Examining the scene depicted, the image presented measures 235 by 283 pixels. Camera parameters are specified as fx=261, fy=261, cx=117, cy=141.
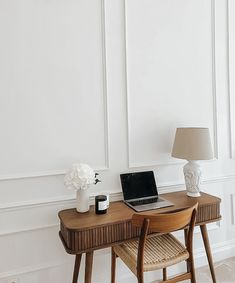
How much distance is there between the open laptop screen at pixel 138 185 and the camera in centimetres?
200

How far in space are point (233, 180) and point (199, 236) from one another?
2.11 ft

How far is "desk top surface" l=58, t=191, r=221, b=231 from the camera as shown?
1.59 metres

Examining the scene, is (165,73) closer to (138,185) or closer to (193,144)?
(193,144)

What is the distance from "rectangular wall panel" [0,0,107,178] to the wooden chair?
25.8 inches

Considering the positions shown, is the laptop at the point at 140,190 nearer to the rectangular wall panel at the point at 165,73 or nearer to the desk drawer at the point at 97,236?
the rectangular wall panel at the point at 165,73

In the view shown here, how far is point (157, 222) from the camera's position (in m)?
1.48

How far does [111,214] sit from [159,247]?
392mm

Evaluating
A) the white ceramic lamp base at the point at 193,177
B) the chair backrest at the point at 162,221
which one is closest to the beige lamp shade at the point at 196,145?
the white ceramic lamp base at the point at 193,177

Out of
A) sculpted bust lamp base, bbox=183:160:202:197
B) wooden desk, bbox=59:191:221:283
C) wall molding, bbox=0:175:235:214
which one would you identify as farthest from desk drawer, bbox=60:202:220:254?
sculpted bust lamp base, bbox=183:160:202:197

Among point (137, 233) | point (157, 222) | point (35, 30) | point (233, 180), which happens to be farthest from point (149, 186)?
point (35, 30)

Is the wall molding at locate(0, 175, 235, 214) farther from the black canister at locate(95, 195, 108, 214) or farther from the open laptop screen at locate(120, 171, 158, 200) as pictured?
the black canister at locate(95, 195, 108, 214)

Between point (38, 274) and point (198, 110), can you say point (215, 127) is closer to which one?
point (198, 110)

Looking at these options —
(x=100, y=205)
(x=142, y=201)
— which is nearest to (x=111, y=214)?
→ (x=100, y=205)

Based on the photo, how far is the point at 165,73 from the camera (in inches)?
86.9
